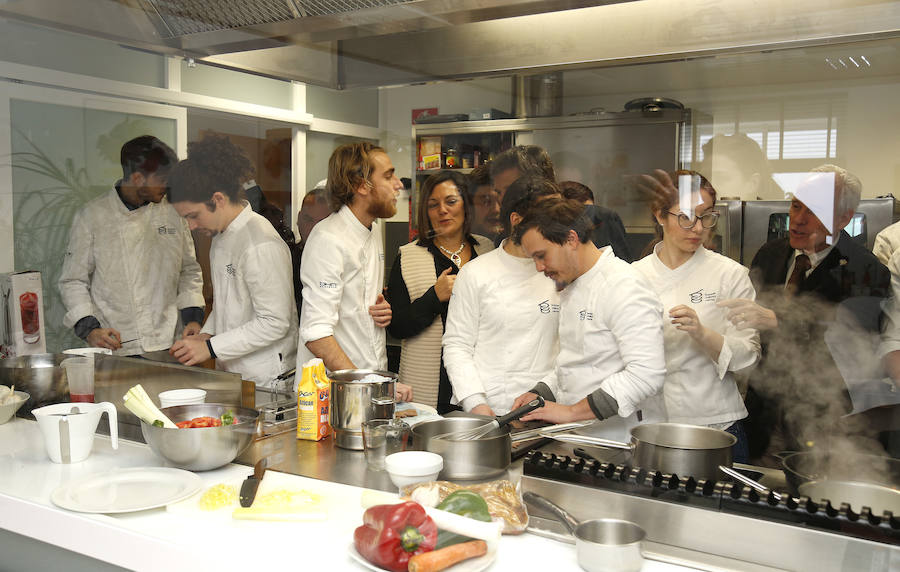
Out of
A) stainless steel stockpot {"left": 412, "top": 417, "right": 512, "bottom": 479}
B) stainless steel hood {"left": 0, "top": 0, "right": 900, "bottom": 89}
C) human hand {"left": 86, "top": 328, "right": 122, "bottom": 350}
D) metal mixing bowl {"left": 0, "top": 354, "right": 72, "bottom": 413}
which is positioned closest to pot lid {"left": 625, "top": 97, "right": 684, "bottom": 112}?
stainless steel hood {"left": 0, "top": 0, "right": 900, "bottom": 89}

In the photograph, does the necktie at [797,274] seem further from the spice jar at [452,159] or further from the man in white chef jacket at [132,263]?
the man in white chef jacket at [132,263]

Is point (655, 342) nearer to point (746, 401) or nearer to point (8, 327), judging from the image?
point (746, 401)

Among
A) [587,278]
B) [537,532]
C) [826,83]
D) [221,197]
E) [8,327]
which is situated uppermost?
[826,83]

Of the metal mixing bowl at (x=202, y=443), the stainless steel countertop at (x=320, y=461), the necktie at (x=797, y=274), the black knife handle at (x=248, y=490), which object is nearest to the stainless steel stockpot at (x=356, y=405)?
the stainless steel countertop at (x=320, y=461)

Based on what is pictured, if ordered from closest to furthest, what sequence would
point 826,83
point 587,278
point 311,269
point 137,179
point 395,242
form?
point 826,83 < point 587,278 < point 311,269 < point 395,242 < point 137,179

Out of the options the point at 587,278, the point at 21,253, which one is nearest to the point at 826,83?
the point at 587,278

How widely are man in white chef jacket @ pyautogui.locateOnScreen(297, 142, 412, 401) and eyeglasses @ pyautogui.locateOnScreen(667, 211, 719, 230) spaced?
1.02 metres

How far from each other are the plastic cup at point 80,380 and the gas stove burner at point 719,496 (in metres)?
1.54

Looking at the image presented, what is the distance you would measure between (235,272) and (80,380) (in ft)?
2.10

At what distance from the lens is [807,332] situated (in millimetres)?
2061

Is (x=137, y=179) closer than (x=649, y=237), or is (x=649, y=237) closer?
(x=649, y=237)

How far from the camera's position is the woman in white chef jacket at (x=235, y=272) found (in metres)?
2.65

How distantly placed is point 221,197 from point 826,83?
81.6 inches

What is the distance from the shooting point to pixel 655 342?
2.03 meters
